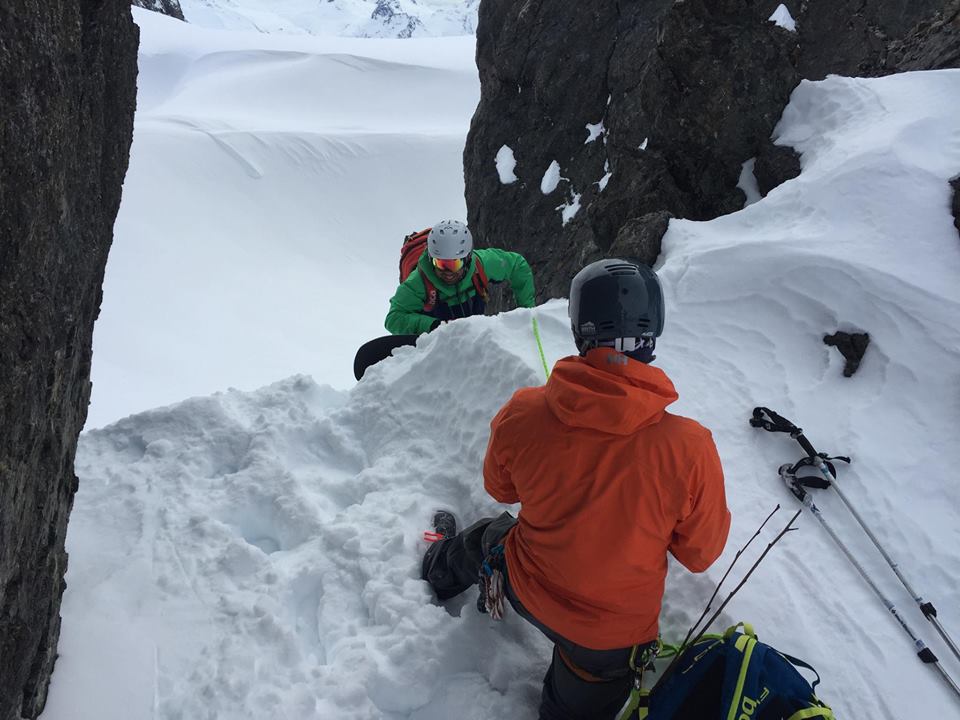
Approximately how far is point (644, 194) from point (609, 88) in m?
5.33

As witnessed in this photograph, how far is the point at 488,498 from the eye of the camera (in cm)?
346

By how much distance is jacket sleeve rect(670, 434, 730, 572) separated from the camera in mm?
2020

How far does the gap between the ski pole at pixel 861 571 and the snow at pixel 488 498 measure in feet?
0.12

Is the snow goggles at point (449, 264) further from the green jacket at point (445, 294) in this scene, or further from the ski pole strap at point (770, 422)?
the ski pole strap at point (770, 422)

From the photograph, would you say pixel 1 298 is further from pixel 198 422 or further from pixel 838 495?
pixel 838 495

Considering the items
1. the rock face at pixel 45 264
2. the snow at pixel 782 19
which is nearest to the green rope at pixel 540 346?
the rock face at pixel 45 264

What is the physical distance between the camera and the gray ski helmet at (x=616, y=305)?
6.93 feet

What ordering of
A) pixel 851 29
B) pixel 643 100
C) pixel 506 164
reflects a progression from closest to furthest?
1. pixel 643 100
2. pixel 851 29
3. pixel 506 164

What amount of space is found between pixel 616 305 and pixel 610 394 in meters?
0.35

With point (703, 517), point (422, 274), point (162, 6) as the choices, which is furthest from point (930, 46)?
point (162, 6)

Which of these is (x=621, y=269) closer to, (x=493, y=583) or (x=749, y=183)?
(x=493, y=583)

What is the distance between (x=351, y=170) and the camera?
96.8ft

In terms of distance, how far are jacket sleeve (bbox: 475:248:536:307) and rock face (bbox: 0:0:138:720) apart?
12.1 ft

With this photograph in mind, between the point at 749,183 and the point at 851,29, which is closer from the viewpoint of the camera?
the point at 749,183
